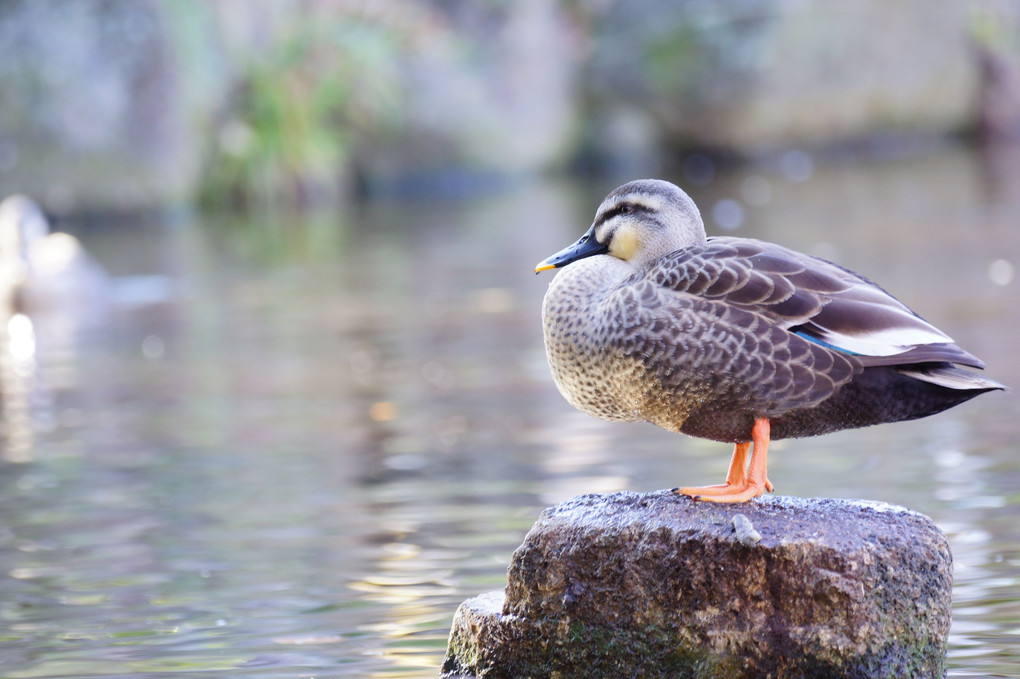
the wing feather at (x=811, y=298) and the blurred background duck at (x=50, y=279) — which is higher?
the blurred background duck at (x=50, y=279)

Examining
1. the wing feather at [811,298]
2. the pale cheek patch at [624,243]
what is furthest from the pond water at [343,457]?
the pale cheek patch at [624,243]

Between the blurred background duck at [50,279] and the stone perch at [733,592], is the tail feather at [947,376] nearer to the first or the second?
the stone perch at [733,592]

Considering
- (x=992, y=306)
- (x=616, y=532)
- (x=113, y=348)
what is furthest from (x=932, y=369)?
(x=113, y=348)

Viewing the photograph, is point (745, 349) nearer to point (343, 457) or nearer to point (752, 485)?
point (752, 485)

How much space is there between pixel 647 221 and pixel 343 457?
340cm

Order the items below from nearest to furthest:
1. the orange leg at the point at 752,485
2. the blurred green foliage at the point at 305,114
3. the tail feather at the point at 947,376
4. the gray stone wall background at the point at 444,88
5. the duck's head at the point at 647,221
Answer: the tail feather at the point at 947,376 → the orange leg at the point at 752,485 → the duck's head at the point at 647,221 → the gray stone wall background at the point at 444,88 → the blurred green foliage at the point at 305,114

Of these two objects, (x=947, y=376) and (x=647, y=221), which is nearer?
(x=947, y=376)

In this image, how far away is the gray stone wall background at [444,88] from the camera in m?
19.6

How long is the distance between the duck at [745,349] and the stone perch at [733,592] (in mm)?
196

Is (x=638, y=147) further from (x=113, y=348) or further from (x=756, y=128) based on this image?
(x=113, y=348)

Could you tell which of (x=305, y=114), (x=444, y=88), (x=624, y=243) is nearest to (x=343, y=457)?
(x=624, y=243)

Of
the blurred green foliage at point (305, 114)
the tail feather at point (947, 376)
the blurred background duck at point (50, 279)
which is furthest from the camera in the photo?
the blurred green foliage at point (305, 114)

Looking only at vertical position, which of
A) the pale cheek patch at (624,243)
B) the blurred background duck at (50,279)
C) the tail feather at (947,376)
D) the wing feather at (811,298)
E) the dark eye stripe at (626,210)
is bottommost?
the tail feather at (947,376)

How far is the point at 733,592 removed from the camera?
359 cm
